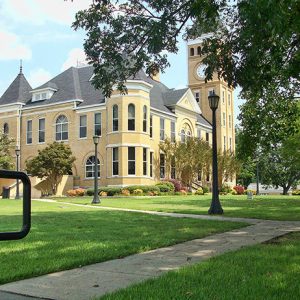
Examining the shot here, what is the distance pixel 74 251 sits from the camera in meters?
8.28

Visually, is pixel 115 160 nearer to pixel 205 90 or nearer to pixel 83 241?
pixel 205 90

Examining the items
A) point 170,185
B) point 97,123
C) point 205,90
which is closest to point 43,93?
point 97,123

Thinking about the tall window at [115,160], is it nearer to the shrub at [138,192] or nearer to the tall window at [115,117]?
the tall window at [115,117]

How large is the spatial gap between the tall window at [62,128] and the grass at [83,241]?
3404 centimetres

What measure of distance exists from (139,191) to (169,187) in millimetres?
5073

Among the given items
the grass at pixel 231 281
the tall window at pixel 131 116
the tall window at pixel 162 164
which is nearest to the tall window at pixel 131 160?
the tall window at pixel 131 116

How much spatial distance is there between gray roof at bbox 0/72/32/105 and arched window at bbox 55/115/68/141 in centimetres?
557

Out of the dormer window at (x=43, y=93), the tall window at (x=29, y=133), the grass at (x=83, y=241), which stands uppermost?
the dormer window at (x=43, y=93)

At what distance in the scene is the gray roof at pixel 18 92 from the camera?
1996 inches

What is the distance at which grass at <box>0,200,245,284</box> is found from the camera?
22.9ft

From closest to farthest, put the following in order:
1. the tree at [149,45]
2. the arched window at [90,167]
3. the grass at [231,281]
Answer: the grass at [231,281], the tree at [149,45], the arched window at [90,167]

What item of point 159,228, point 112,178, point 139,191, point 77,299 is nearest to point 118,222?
Result: point 159,228

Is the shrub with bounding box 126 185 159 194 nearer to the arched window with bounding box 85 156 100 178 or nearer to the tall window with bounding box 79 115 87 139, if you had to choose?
the arched window with bounding box 85 156 100 178

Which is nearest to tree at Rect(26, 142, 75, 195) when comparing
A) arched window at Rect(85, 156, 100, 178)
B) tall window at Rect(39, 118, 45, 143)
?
arched window at Rect(85, 156, 100, 178)
